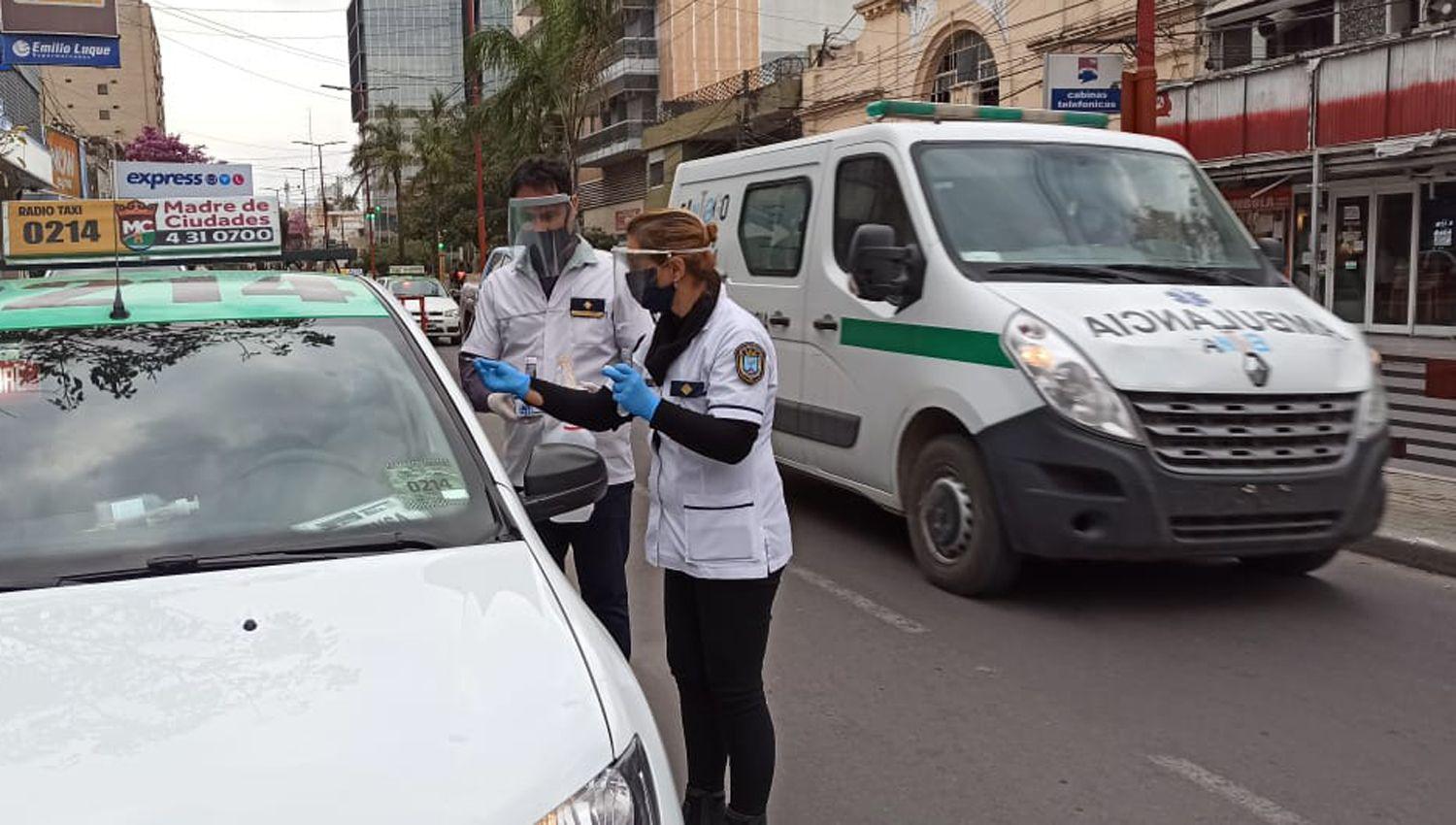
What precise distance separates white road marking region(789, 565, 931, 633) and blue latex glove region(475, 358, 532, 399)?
2636mm

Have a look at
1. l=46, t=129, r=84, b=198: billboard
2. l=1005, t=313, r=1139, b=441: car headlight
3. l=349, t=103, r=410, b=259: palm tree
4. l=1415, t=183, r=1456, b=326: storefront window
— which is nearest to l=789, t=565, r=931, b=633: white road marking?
l=1005, t=313, r=1139, b=441: car headlight

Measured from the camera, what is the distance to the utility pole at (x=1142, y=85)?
11.2 m

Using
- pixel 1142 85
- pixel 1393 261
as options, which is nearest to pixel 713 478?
pixel 1142 85

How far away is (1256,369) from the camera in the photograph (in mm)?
5492

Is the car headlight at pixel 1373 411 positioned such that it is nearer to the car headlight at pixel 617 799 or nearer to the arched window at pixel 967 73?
the car headlight at pixel 617 799

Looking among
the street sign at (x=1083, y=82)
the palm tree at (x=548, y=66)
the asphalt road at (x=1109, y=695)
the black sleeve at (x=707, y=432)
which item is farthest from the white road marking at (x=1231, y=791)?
the palm tree at (x=548, y=66)

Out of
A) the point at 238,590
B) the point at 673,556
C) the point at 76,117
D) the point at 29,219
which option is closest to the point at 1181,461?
the point at 673,556

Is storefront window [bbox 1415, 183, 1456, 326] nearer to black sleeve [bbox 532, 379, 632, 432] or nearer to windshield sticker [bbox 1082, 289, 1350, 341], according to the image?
windshield sticker [bbox 1082, 289, 1350, 341]

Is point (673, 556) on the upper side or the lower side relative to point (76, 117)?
lower

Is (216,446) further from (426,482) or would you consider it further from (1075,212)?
(1075,212)

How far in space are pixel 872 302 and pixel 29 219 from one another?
Answer: 457 cm

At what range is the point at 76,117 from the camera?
91.5 m

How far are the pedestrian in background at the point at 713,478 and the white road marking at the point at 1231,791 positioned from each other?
59.4 inches

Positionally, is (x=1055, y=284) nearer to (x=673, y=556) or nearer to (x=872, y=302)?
(x=872, y=302)
